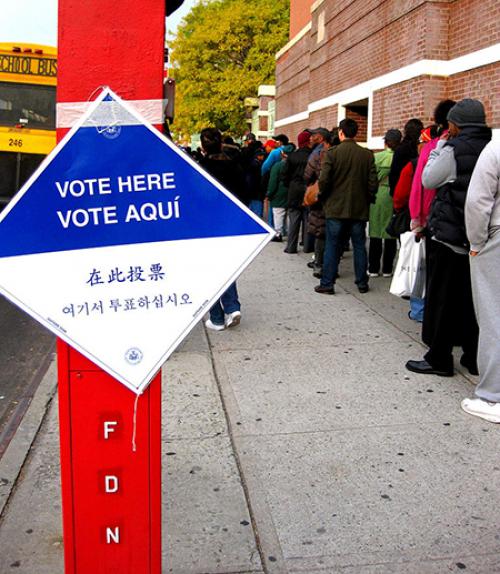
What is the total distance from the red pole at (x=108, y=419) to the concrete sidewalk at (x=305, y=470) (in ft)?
2.12

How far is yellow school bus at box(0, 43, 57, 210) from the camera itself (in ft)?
44.8

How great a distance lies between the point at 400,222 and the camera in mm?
8188

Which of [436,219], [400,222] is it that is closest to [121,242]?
[436,219]

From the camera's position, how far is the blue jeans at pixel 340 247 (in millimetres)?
8477

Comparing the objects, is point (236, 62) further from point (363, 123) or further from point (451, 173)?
point (451, 173)

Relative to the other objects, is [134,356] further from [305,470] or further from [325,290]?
[325,290]

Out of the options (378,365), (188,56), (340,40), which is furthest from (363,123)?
(188,56)

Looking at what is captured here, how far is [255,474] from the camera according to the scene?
397 cm

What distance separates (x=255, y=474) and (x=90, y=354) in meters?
1.86

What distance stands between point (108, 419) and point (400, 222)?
20.3 ft

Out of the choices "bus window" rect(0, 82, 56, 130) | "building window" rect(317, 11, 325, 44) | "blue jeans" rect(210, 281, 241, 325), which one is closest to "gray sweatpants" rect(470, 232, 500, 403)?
"blue jeans" rect(210, 281, 241, 325)

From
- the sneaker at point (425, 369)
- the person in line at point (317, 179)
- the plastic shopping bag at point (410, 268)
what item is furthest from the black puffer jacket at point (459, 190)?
the person in line at point (317, 179)

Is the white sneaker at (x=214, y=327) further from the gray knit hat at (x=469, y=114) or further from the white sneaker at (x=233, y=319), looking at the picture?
the gray knit hat at (x=469, y=114)

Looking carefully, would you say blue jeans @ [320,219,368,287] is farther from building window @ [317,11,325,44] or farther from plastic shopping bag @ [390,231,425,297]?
building window @ [317,11,325,44]
